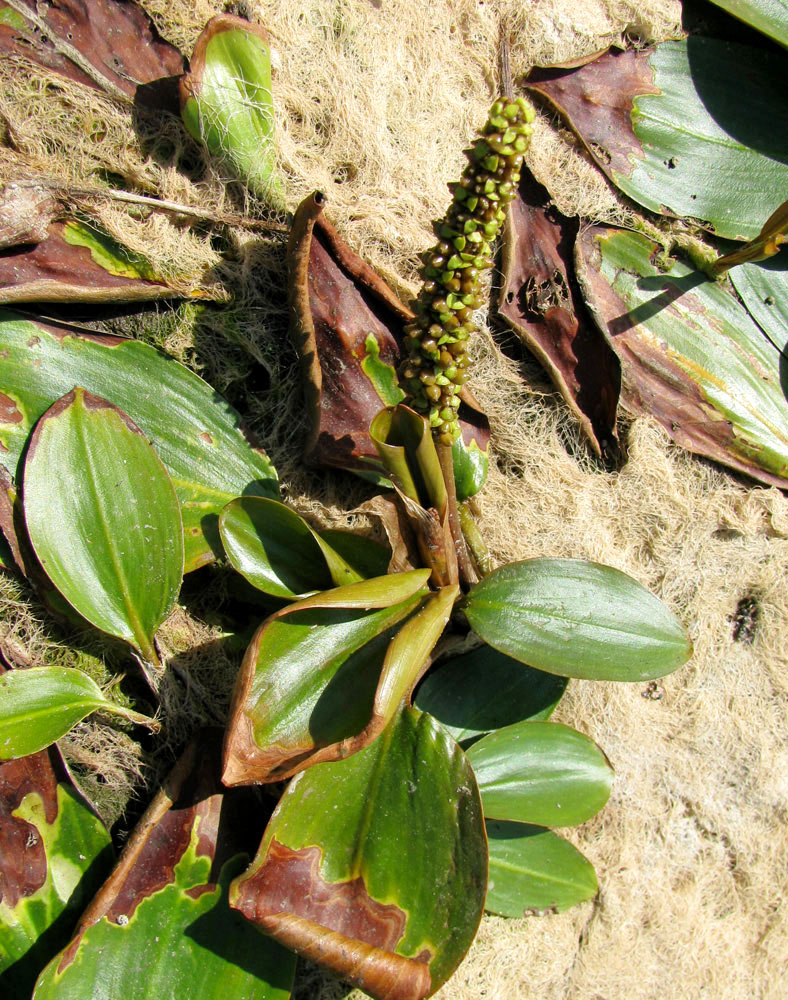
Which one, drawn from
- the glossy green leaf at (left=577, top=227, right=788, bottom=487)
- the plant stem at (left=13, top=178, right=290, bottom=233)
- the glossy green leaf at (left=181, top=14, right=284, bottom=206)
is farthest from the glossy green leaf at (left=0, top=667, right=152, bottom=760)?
the glossy green leaf at (left=577, top=227, right=788, bottom=487)

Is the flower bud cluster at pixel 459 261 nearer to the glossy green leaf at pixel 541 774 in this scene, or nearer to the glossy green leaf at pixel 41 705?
the glossy green leaf at pixel 541 774

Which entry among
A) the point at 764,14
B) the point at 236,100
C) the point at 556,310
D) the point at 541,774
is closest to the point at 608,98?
the point at 764,14

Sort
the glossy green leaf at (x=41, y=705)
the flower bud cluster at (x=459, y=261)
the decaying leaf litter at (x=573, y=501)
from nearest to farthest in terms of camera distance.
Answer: the flower bud cluster at (x=459, y=261), the glossy green leaf at (x=41, y=705), the decaying leaf litter at (x=573, y=501)

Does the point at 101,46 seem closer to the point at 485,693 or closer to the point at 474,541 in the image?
the point at 474,541

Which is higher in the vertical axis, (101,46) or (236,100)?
(101,46)

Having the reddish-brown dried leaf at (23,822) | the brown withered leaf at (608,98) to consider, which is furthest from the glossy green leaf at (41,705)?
the brown withered leaf at (608,98)

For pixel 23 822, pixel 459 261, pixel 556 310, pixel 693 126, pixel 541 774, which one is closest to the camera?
pixel 459 261
